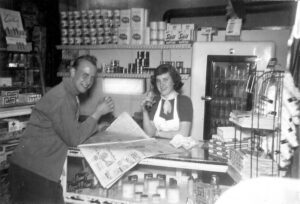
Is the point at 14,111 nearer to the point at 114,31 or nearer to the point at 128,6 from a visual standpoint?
the point at 114,31

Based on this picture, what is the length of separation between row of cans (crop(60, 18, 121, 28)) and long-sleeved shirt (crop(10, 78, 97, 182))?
306 centimetres

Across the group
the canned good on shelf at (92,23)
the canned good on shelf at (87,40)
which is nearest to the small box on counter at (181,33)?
the canned good on shelf at (92,23)

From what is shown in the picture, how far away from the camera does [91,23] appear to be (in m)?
5.40

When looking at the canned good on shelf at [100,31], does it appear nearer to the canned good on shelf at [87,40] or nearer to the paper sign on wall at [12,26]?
the canned good on shelf at [87,40]

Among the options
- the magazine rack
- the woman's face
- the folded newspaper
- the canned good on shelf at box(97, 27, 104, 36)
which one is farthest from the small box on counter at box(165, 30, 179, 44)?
the magazine rack

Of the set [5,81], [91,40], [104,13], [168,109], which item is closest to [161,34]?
[104,13]

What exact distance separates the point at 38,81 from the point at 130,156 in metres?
3.38

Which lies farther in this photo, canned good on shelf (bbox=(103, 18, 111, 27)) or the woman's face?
canned good on shelf (bbox=(103, 18, 111, 27))

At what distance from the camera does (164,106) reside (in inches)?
138

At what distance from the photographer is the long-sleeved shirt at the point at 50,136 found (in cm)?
240

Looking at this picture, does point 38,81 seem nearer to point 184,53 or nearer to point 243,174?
point 184,53

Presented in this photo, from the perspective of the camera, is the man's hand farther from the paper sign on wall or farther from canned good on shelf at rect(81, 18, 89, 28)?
canned good on shelf at rect(81, 18, 89, 28)

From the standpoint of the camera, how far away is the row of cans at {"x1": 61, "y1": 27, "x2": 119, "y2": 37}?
5390 millimetres

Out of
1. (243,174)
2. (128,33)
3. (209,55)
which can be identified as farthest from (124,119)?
(128,33)
